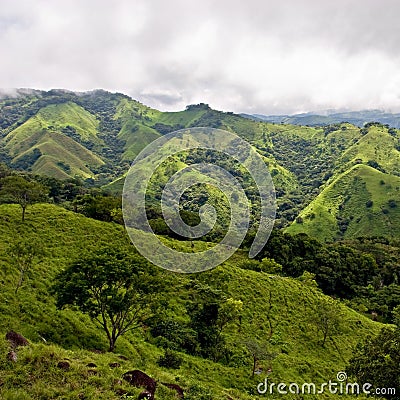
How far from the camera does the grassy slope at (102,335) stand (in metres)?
14.9

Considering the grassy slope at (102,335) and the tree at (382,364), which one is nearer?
the grassy slope at (102,335)

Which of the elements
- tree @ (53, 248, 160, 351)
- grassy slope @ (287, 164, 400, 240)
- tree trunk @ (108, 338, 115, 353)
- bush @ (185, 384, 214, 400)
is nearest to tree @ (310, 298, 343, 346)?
tree @ (53, 248, 160, 351)

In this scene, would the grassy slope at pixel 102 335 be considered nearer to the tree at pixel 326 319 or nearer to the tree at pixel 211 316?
the tree at pixel 326 319

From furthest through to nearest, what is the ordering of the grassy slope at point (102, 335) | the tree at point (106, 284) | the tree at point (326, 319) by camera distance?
the tree at point (326, 319) → the tree at point (106, 284) → the grassy slope at point (102, 335)

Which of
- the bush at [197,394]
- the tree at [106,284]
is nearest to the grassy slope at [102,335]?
the bush at [197,394]

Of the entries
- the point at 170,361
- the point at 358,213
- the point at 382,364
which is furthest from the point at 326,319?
the point at 358,213

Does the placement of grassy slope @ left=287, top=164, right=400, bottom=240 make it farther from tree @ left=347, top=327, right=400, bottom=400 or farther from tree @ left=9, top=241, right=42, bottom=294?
tree @ left=9, top=241, right=42, bottom=294

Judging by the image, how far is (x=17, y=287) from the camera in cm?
2712

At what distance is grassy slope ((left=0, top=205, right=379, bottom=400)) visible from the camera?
588 inches

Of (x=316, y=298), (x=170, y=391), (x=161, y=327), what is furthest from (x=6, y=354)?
(x=316, y=298)

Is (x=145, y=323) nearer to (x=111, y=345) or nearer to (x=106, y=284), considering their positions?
(x=111, y=345)

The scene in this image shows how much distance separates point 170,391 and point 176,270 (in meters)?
29.6

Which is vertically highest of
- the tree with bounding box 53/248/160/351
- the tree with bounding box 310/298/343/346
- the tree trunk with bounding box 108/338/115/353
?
the tree with bounding box 53/248/160/351

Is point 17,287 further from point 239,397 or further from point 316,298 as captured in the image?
point 316,298
